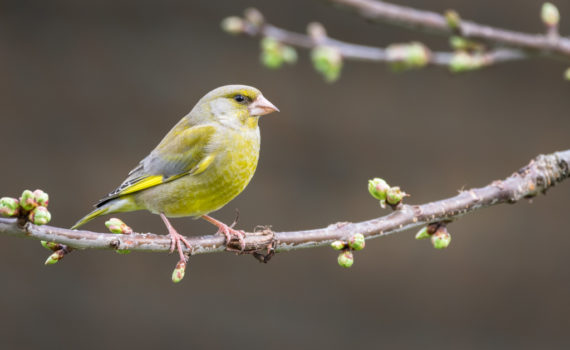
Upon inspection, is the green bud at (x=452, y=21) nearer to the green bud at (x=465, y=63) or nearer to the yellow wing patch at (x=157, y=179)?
the green bud at (x=465, y=63)

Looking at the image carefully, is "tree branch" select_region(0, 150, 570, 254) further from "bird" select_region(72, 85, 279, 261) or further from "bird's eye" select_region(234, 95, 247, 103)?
"bird's eye" select_region(234, 95, 247, 103)

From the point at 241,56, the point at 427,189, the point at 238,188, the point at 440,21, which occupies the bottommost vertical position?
the point at 440,21

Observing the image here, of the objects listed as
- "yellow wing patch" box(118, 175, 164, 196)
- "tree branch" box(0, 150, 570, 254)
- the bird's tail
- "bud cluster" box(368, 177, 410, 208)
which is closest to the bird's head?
"yellow wing patch" box(118, 175, 164, 196)

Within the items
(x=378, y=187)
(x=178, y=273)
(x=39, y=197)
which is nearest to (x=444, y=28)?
(x=378, y=187)

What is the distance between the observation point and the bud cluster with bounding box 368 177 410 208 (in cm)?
232

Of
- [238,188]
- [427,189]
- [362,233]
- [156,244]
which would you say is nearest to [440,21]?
[362,233]

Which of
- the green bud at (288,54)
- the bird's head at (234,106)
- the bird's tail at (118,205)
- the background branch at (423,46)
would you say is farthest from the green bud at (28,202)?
the bird's head at (234,106)

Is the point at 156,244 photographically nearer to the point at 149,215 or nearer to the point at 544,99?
the point at 149,215

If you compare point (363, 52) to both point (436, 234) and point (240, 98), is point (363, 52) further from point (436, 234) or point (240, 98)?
point (240, 98)

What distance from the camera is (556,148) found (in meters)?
5.48

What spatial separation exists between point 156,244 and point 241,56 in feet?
11.5

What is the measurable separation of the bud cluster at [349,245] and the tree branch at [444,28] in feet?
2.99

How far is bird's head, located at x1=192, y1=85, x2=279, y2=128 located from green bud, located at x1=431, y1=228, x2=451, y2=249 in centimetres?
113

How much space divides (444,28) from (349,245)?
973 millimetres
